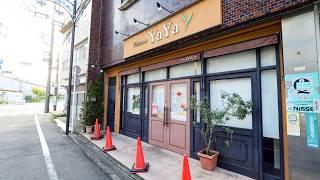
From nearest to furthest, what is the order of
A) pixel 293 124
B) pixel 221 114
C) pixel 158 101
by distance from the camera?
pixel 293 124
pixel 221 114
pixel 158 101

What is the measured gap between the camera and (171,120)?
7141mm

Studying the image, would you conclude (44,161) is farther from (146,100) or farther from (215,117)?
(215,117)

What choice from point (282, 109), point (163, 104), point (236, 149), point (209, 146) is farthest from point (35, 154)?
point (282, 109)

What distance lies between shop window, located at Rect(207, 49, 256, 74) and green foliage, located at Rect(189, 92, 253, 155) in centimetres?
76

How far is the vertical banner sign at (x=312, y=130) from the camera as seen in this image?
11.7 feet

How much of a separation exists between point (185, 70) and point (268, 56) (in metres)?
2.66

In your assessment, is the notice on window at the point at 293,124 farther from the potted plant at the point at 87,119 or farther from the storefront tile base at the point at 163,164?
the potted plant at the point at 87,119

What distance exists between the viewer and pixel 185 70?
686cm

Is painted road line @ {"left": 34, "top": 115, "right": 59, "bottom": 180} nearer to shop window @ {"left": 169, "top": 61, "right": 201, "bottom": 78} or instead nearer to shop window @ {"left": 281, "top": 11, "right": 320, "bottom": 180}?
shop window @ {"left": 169, "top": 61, "right": 201, "bottom": 78}

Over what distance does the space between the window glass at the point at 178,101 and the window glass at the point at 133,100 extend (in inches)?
92.8

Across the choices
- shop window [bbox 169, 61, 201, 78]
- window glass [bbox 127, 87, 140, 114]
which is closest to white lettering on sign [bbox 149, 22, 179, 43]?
shop window [bbox 169, 61, 201, 78]

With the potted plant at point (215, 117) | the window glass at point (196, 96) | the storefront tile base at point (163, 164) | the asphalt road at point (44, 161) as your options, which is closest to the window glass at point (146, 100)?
the storefront tile base at point (163, 164)

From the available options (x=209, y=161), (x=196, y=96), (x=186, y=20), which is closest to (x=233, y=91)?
(x=196, y=96)

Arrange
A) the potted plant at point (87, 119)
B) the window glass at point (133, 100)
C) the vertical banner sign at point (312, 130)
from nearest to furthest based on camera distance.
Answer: the vertical banner sign at point (312, 130) → the window glass at point (133, 100) → the potted plant at point (87, 119)
